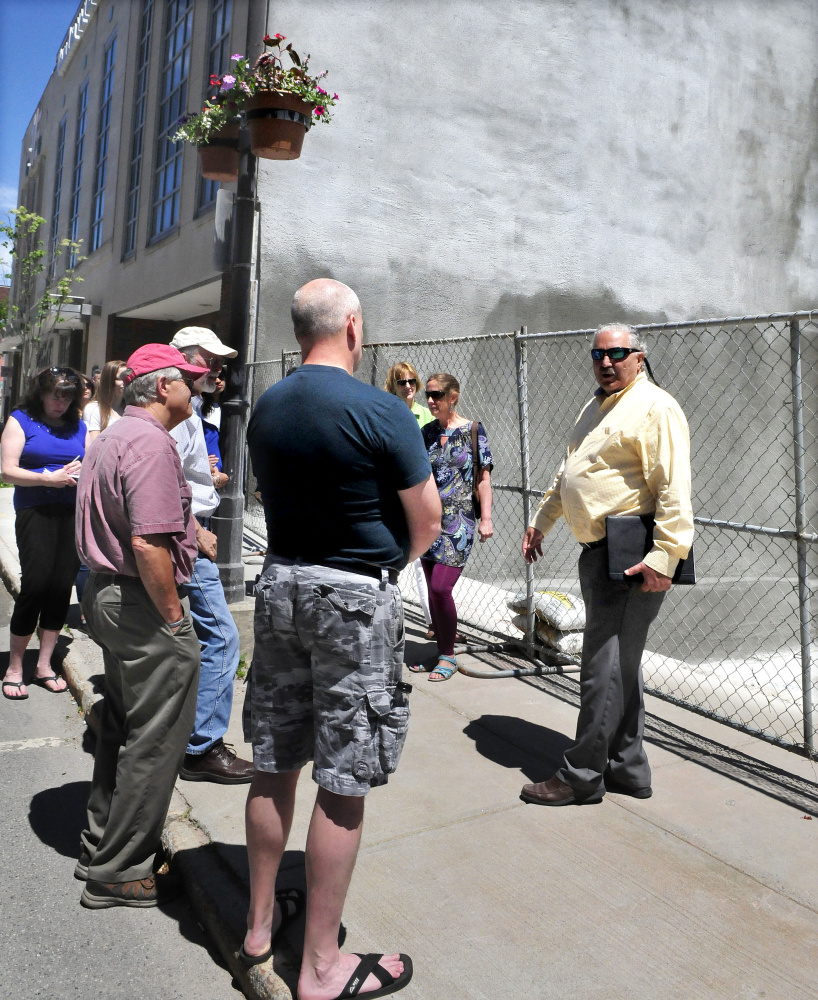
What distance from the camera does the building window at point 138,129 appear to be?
15867 millimetres

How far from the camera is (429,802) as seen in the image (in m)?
3.83

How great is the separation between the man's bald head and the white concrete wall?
7815 mm

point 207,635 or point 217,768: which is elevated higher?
point 207,635

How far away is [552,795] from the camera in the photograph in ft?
12.4

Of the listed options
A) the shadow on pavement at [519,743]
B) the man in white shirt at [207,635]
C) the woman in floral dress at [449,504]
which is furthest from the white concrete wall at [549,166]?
the shadow on pavement at [519,743]

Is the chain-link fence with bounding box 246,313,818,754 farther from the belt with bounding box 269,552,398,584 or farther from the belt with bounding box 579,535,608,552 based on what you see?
the belt with bounding box 269,552,398,584

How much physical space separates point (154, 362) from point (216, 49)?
10738mm

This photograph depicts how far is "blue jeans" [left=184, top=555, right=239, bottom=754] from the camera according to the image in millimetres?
3912

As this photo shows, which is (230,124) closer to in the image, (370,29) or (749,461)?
(370,29)

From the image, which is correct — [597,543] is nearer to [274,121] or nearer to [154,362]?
[154,362]

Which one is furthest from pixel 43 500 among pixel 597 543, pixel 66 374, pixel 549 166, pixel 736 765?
pixel 549 166

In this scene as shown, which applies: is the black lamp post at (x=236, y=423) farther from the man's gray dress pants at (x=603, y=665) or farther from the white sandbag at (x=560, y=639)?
the man's gray dress pants at (x=603, y=665)

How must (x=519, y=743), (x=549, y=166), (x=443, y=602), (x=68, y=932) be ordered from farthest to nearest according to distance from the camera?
(x=549, y=166), (x=443, y=602), (x=519, y=743), (x=68, y=932)

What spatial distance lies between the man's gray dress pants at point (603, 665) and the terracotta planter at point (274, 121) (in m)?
4.41
